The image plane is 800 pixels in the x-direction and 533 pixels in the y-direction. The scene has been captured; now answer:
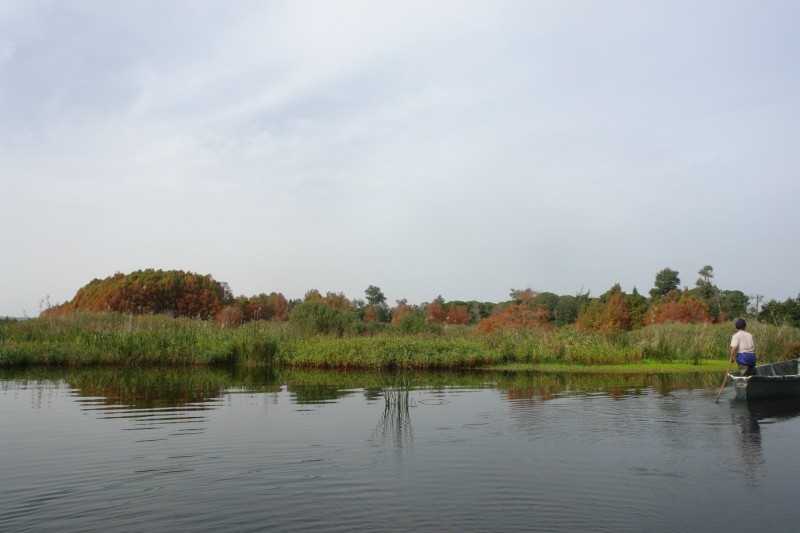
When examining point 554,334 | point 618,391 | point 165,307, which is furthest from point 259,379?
point 165,307

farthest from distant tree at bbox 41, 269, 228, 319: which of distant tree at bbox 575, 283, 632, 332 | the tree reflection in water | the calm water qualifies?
the tree reflection in water

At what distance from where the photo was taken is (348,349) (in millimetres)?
27469

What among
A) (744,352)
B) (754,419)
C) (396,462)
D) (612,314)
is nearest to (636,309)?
(612,314)

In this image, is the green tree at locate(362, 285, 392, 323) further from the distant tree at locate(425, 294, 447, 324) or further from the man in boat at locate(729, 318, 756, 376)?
the man in boat at locate(729, 318, 756, 376)

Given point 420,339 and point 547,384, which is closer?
point 547,384

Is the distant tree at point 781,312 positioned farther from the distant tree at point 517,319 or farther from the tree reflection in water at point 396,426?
the tree reflection in water at point 396,426

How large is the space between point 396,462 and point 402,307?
55.6 m

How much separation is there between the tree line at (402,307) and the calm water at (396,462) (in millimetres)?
18530

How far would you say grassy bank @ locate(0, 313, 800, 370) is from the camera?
2698cm

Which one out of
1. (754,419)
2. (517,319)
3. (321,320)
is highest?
(321,320)

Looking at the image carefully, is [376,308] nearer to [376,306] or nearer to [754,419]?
[376,306]

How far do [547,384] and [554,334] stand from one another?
9402 millimetres

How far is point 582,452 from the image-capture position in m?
10.8

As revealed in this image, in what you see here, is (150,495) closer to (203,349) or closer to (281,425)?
(281,425)
